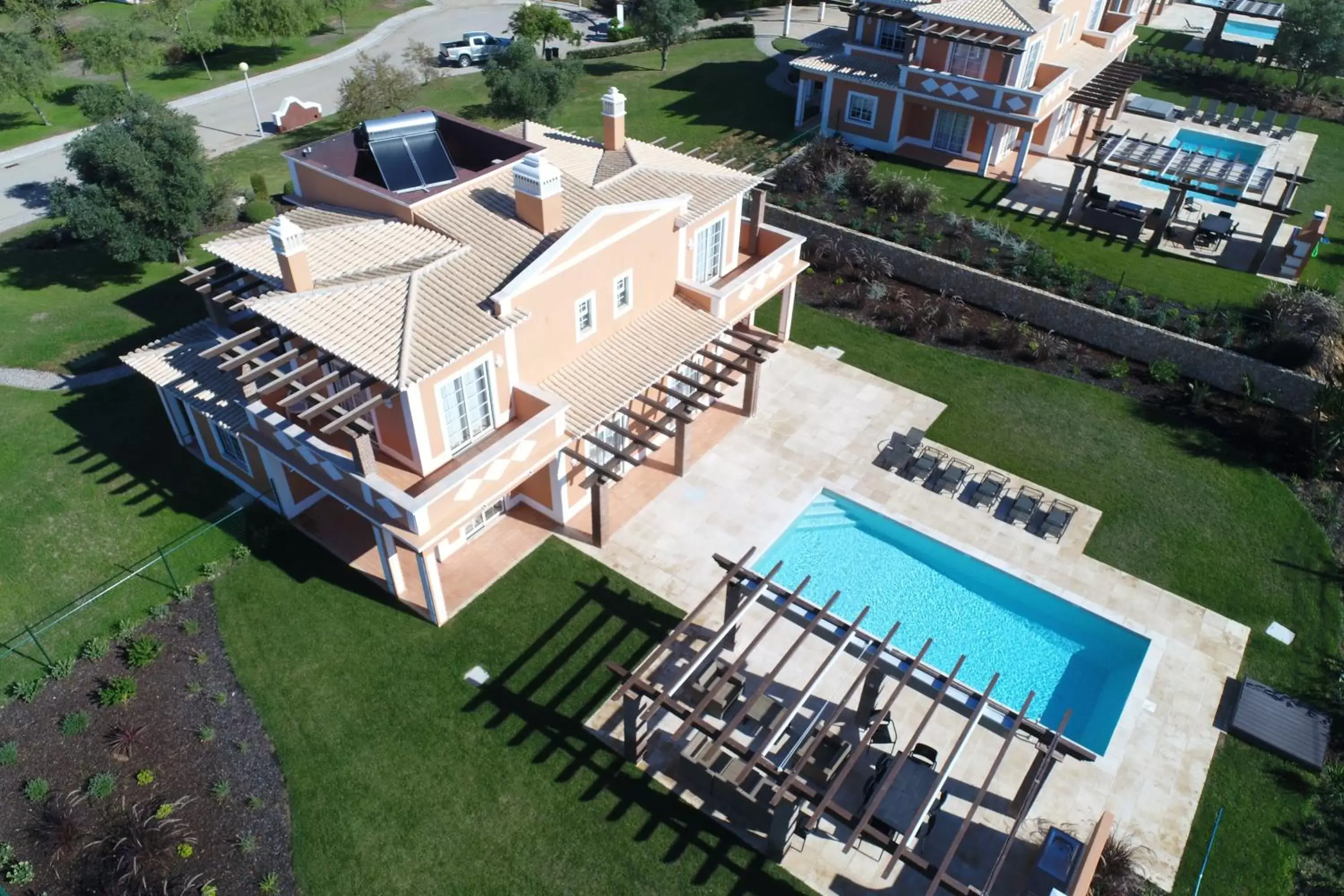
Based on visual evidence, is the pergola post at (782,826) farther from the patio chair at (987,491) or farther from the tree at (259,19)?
the tree at (259,19)

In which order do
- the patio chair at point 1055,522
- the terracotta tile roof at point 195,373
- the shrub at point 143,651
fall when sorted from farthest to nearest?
the patio chair at point 1055,522 → the terracotta tile roof at point 195,373 → the shrub at point 143,651

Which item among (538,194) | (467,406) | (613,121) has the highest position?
(613,121)

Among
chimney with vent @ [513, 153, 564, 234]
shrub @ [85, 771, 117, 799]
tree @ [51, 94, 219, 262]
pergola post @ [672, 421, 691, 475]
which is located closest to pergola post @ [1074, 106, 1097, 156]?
pergola post @ [672, 421, 691, 475]

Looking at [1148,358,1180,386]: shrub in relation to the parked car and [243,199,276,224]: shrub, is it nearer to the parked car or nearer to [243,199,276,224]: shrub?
[243,199,276,224]: shrub

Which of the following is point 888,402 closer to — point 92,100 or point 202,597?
point 202,597

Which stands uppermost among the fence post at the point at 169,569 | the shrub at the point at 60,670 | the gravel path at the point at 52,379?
the gravel path at the point at 52,379

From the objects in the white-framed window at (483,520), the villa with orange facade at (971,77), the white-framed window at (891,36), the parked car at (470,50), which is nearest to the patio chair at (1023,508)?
the white-framed window at (483,520)

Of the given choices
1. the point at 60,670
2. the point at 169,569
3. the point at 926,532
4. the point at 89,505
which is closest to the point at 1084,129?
the point at 926,532

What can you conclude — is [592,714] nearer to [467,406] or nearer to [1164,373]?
[467,406]

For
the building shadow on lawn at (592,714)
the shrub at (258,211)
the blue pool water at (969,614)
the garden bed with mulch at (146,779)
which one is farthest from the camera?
the shrub at (258,211)
